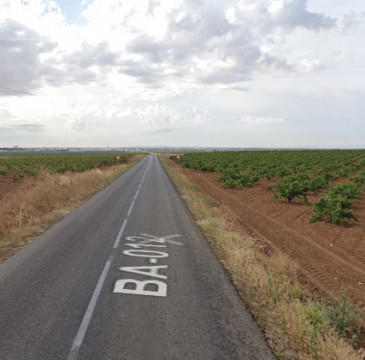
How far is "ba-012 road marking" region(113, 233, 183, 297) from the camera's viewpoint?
7.66 m

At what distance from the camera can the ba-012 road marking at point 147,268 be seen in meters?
7.66

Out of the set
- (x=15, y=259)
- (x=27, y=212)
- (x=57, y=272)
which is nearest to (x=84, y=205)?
(x=27, y=212)

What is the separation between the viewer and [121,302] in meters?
7.01

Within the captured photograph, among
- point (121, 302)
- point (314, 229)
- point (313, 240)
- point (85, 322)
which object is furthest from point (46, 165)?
point (85, 322)

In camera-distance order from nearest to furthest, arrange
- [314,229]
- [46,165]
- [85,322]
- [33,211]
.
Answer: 1. [85,322]
2. [314,229]
3. [33,211]
4. [46,165]

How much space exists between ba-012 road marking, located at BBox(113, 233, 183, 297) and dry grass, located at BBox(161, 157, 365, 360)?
1.63 meters

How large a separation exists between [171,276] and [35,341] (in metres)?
3.64

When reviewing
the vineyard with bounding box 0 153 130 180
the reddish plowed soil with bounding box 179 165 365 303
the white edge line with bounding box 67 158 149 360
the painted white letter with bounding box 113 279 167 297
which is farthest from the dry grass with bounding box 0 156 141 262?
the vineyard with bounding box 0 153 130 180

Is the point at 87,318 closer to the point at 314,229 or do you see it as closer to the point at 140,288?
the point at 140,288

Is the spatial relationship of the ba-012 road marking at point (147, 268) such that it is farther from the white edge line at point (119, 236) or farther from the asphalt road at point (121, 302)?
the white edge line at point (119, 236)

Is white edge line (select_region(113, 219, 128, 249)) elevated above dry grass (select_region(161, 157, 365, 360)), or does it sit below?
below

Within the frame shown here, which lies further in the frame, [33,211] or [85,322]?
[33,211]

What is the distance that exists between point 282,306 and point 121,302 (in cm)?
304

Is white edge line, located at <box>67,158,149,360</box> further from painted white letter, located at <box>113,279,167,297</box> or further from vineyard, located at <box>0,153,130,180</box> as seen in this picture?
vineyard, located at <box>0,153,130,180</box>
